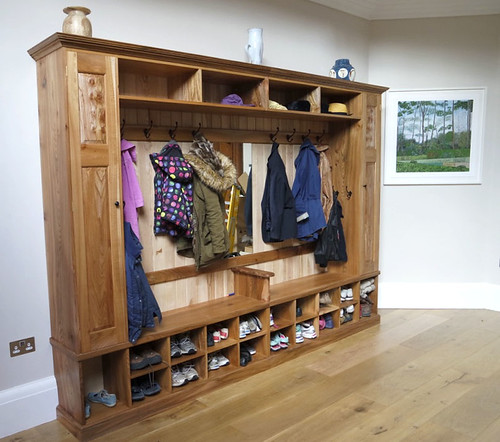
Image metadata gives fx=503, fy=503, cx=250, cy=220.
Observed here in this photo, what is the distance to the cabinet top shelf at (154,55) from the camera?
2.37m

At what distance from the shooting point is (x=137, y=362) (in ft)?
8.97

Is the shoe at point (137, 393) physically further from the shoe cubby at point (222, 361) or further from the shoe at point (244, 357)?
the shoe at point (244, 357)

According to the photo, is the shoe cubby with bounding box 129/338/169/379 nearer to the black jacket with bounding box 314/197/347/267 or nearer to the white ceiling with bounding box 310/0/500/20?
the black jacket with bounding box 314/197/347/267

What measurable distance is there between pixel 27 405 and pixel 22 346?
0.31m

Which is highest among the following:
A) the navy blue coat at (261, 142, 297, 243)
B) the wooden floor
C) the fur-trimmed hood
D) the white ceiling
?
the white ceiling

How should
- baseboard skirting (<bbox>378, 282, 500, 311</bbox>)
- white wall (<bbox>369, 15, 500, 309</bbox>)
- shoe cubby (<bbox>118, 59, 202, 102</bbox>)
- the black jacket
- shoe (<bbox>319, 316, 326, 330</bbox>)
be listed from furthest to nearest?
baseboard skirting (<bbox>378, 282, 500, 311</bbox>) < white wall (<bbox>369, 15, 500, 309</bbox>) < the black jacket < shoe (<bbox>319, 316, 326, 330</bbox>) < shoe cubby (<bbox>118, 59, 202, 102</bbox>)

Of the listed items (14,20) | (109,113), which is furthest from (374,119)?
(14,20)

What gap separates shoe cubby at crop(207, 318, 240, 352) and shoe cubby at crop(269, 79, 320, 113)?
1559 millimetres

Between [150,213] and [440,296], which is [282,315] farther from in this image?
[440,296]

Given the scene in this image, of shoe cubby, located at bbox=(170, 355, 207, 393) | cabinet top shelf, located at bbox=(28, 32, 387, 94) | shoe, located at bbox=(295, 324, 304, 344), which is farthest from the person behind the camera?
shoe, located at bbox=(295, 324, 304, 344)

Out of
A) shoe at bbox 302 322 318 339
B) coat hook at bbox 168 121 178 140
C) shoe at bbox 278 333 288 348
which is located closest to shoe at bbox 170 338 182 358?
shoe at bbox 278 333 288 348

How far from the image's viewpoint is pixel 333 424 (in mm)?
2658

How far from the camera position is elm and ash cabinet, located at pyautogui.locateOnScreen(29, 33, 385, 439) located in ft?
8.09

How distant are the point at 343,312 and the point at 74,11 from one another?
2.90 meters
